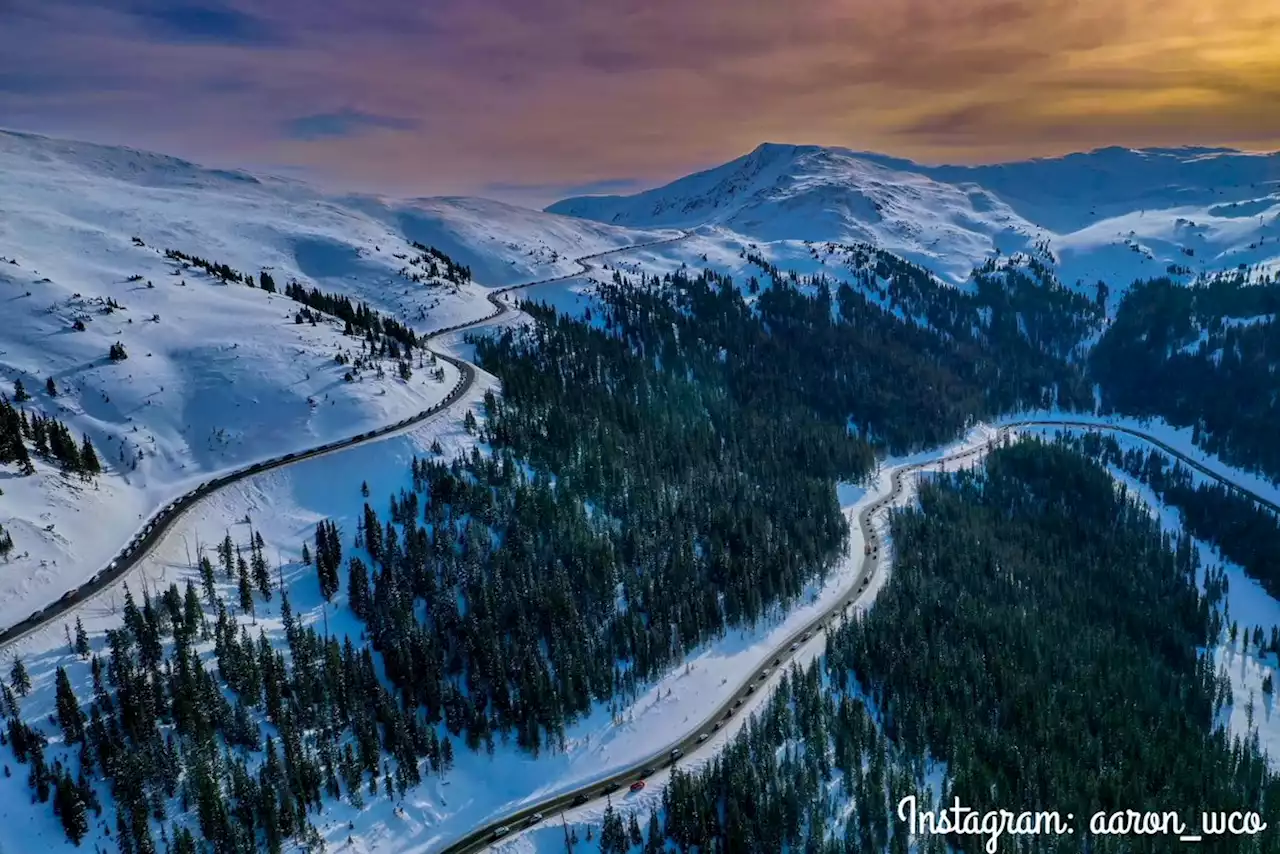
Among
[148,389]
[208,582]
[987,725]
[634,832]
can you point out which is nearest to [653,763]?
[634,832]

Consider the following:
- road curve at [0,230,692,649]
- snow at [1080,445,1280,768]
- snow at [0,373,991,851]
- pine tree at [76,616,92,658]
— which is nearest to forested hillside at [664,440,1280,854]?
snow at [1080,445,1280,768]

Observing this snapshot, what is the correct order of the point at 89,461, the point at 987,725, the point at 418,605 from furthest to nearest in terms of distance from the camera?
the point at 89,461 → the point at 418,605 → the point at 987,725

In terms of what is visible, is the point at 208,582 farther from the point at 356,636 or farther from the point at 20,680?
the point at 20,680

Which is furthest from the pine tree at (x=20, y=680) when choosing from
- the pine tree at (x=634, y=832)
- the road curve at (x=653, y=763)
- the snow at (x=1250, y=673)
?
the snow at (x=1250, y=673)

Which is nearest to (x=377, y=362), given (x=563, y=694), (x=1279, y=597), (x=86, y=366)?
(x=86, y=366)

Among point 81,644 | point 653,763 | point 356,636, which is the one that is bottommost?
Result: point 653,763

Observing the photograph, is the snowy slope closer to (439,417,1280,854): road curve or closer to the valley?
the valley

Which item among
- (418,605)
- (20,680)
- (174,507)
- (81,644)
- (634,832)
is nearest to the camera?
(20,680)

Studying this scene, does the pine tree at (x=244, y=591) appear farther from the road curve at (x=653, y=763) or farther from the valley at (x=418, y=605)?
the road curve at (x=653, y=763)
